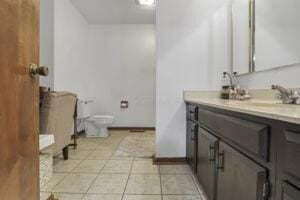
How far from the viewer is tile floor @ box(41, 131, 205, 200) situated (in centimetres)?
203

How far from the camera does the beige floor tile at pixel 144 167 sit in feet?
8.76

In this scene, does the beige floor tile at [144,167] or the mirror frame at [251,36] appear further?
the beige floor tile at [144,167]

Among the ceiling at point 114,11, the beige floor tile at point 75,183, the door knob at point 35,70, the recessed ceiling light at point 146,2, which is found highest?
the ceiling at point 114,11

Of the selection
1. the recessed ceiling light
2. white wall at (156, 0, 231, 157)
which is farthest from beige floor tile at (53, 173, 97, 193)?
the recessed ceiling light

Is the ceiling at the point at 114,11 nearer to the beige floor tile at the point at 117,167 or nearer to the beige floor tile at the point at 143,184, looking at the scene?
the beige floor tile at the point at 117,167

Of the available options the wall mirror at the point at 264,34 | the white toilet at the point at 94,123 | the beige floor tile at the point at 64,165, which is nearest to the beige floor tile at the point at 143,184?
the beige floor tile at the point at 64,165

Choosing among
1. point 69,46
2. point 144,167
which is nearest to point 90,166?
point 144,167

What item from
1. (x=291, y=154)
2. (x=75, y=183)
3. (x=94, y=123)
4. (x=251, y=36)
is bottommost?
(x=75, y=183)

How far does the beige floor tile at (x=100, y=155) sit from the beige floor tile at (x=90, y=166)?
14cm

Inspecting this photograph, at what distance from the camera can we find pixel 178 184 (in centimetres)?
228

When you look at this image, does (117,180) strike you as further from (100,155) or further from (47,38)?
(47,38)

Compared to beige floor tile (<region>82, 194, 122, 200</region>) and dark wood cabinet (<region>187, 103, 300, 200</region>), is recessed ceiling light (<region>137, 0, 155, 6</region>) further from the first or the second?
beige floor tile (<region>82, 194, 122, 200</region>)

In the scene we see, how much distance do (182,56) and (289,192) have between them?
7.82 feet

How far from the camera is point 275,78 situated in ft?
6.57
